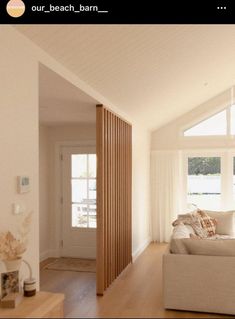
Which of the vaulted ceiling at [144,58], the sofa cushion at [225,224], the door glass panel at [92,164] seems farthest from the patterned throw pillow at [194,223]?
the vaulted ceiling at [144,58]

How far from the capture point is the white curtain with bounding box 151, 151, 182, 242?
7.07 m

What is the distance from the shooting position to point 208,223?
5707mm

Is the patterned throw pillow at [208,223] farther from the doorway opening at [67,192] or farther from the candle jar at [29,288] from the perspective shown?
the candle jar at [29,288]

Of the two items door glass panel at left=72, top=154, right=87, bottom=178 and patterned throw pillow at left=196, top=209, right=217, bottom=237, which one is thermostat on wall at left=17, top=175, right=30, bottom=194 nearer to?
door glass panel at left=72, top=154, right=87, bottom=178

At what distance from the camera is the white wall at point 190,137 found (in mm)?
6992

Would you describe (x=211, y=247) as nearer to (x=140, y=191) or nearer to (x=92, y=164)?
(x=92, y=164)

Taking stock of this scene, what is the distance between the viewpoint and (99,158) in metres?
4.04

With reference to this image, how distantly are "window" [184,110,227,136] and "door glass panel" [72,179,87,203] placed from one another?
259 cm

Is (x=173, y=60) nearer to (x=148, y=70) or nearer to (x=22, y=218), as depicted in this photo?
(x=148, y=70)
